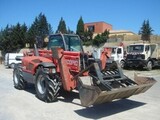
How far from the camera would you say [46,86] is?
29.8 feet

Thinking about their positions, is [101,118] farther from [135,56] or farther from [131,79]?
[135,56]

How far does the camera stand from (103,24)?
83.1 metres

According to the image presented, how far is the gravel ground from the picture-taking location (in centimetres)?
750

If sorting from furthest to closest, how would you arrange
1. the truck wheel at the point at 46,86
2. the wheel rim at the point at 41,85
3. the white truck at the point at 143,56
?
the white truck at the point at 143,56, the wheel rim at the point at 41,85, the truck wheel at the point at 46,86

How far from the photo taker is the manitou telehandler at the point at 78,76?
746 cm

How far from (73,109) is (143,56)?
17.2 meters

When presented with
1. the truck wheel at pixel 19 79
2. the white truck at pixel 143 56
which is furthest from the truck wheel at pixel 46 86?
the white truck at pixel 143 56

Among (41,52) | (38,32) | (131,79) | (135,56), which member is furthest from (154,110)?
(38,32)

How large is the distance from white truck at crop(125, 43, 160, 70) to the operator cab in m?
14.9

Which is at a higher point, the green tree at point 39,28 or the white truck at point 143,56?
the green tree at point 39,28

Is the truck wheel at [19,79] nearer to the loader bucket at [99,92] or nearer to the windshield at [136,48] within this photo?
the loader bucket at [99,92]

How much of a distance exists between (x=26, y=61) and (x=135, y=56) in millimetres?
15515

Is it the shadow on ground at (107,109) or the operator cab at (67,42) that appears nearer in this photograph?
the shadow on ground at (107,109)

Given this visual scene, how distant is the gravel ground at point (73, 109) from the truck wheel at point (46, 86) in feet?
0.72
